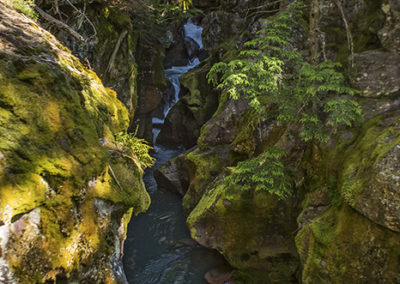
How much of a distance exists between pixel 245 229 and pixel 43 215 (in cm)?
612

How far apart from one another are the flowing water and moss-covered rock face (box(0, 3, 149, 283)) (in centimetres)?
421

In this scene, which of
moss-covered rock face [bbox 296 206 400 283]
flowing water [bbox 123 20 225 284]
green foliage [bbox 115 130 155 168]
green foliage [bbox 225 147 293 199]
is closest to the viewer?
moss-covered rock face [bbox 296 206 400 283]

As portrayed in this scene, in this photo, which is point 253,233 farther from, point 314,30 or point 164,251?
point 314,30

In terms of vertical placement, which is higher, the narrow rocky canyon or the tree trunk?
the tree trunk

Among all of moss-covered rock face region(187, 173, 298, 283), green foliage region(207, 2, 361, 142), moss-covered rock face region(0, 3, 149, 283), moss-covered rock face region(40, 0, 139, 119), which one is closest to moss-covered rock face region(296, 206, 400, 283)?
moss-covered rock face region(187, 173, 298, 283)

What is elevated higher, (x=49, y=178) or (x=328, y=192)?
(x=49, y=178)

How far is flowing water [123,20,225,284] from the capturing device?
27.9ft

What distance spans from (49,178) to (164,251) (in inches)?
289

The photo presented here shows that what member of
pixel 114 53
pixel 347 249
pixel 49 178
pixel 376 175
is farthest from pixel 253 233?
pixel 114 53

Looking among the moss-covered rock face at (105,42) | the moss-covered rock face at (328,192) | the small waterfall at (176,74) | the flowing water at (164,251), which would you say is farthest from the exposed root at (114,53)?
the small waterfall at (176,74)

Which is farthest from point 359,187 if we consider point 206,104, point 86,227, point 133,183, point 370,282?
point 206,104

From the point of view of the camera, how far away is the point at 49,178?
357cm

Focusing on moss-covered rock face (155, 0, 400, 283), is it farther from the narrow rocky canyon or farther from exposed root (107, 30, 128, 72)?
exposed root (107, 30, 128, 72)

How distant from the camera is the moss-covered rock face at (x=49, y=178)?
10.1ft
